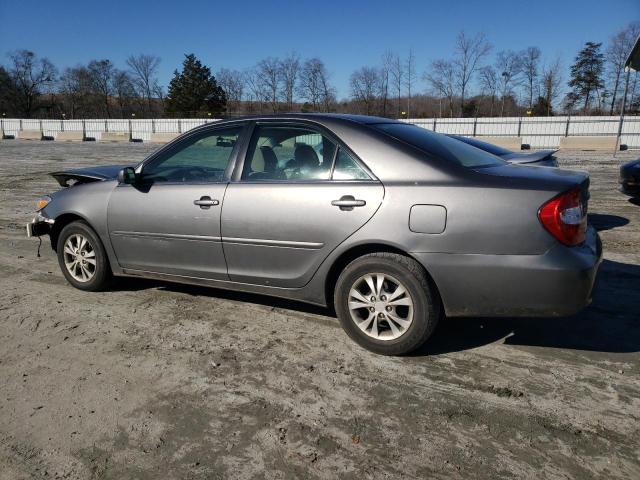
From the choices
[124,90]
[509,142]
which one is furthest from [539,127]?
[124,90]

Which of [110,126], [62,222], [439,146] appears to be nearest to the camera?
[439,146]

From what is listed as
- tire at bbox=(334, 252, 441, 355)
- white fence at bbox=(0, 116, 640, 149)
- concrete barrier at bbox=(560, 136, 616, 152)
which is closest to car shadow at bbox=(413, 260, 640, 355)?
tire at bbox=(334, 252, 441, 355)

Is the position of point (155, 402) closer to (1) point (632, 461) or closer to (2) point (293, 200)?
(2) point (293, 200)

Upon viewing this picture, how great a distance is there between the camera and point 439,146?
3611mm

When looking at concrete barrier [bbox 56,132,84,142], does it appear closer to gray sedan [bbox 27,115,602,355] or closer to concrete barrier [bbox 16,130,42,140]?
concrete barrier [bbox 16,130,42,140]

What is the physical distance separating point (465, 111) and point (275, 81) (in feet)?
85.0

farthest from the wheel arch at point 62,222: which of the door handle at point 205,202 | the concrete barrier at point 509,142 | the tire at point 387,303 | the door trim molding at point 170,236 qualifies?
the concrete barrier at point 509,142

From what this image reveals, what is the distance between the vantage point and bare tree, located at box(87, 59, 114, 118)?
81.5m

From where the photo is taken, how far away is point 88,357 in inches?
135

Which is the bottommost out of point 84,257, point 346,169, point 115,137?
point 84,257

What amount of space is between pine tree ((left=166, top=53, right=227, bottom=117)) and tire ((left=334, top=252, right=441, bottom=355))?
234 feet

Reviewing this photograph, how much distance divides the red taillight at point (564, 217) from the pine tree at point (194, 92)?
2833 inches

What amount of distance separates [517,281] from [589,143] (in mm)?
25783

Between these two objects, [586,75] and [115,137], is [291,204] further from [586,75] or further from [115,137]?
[586,75]
